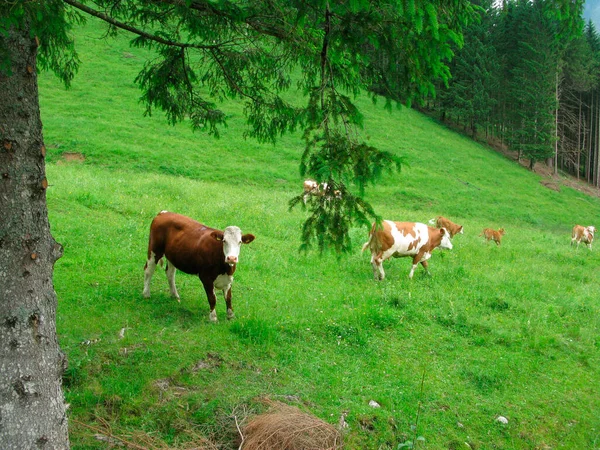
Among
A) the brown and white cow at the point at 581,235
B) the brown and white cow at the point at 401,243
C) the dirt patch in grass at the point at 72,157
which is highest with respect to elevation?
the dirt patch in grass at the point at 72,157

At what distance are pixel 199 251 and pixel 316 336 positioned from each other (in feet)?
8.05

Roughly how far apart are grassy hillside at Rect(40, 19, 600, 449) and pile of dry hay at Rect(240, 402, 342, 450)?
0.28 metres

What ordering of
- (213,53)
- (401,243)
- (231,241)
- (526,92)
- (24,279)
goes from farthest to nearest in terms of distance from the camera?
(526,92) → (401,243) → (231,241) → (213,53) → (24,279)

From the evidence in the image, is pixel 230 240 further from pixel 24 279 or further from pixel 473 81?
pixel 473 81

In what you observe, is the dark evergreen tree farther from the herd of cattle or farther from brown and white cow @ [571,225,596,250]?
the herd of cattle

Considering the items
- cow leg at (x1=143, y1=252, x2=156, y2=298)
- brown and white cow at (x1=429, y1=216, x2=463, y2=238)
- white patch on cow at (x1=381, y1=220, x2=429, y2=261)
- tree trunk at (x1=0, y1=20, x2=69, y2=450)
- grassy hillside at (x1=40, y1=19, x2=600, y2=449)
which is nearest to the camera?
tree trunk at (x1=0, y1=20, x2=69, y2=450)

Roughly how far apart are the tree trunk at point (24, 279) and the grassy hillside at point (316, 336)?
0.94 metres

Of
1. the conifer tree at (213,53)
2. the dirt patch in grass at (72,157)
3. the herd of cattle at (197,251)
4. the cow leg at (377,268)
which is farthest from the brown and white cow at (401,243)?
the dirt patch in grass at (72,157)

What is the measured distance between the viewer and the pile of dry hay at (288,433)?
563 cm

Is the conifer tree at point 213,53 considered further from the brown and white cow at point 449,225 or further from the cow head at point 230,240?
the brown and white cow at point 449,225

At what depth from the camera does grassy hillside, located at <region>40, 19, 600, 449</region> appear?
262 inches

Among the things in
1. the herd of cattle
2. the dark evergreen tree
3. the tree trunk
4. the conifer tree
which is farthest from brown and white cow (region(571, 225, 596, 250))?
the dark evergreen tree

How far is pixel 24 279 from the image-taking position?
15.9 ft

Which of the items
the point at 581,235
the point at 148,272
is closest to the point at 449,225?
the point at 581,235
